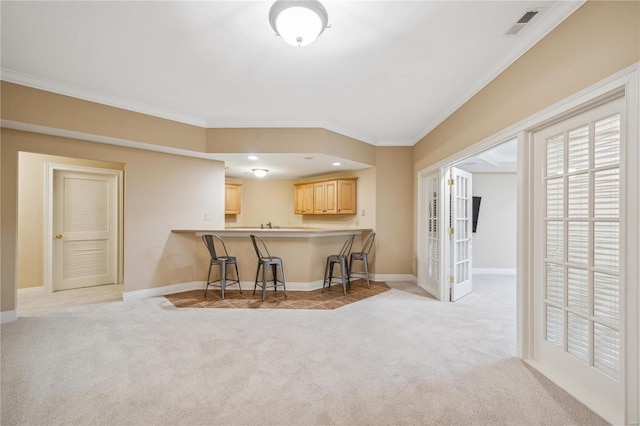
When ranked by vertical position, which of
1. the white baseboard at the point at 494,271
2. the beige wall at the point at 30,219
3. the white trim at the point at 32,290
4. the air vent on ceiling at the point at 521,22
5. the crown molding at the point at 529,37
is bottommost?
the white baseboard at the point at 494,271

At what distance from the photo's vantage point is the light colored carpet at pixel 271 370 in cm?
179

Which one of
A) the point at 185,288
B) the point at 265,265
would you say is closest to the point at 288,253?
the point at 265,265

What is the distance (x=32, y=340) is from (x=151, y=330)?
3.49ft

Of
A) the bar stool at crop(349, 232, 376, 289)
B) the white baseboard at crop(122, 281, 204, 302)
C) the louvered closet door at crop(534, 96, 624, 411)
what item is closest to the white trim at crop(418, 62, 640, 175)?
the louvered closet door at crop(534, 96, 624, 411)

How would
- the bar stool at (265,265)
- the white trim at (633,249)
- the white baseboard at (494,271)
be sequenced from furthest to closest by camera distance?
1. the white baseboard at (494,271)
2. the bar stool at (265,265)
3. the white trim at (633,249)

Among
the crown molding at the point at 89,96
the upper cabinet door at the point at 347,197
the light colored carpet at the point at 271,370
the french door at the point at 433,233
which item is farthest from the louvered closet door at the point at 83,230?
the french door at the point at 433,233

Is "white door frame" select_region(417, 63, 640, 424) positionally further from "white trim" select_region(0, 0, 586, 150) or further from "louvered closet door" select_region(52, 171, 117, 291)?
"louvered closet door" select_region(52, 171, 117, 291)

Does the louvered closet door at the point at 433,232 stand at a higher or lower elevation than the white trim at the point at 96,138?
lower

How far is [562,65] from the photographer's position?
2055mm

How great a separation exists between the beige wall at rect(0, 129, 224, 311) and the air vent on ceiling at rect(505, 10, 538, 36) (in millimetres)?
4553

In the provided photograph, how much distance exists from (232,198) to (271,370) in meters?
5.67

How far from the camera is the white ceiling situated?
2143 millimetres

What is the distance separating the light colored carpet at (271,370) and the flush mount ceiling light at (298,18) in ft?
8.35

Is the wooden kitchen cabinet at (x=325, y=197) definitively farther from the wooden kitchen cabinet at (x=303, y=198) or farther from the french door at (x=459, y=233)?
the french door at (x=459, y=233)
